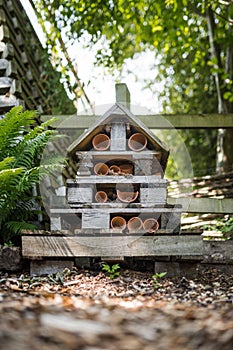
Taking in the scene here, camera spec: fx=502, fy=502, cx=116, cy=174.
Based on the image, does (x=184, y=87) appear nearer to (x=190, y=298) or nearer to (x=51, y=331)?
(x=190, y=298)

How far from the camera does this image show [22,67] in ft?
23.0

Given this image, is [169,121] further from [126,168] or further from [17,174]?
[17,174]

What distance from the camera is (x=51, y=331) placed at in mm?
2209

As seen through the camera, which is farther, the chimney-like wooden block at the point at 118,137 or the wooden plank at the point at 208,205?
the wooden plank at the point at 208,205

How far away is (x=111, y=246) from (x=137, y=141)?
1005 millimetres

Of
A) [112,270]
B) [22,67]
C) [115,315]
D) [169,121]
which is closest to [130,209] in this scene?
[112,270]

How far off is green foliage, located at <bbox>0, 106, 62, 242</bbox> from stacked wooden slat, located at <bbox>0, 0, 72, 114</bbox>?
4.45 ft

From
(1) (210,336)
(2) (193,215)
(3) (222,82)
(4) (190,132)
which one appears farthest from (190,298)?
(4) (190,132)

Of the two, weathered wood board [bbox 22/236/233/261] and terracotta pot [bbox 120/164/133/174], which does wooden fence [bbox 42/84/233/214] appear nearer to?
terracotta pot [bbox 120/164/133/174]

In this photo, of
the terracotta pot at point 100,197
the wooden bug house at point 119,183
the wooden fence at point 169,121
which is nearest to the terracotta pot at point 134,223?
the wooden bug house at point 119,183

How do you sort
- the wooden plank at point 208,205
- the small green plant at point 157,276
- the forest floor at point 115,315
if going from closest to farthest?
the forest floor at point 115,315 < the small green plant at point 157,276 < the wooden plank at point 208,205

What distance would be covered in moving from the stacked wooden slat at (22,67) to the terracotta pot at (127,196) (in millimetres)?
2241

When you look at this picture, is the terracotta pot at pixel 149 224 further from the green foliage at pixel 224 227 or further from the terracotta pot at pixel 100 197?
the green foliage at pixel 224 227

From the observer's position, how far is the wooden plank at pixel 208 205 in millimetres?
5910
